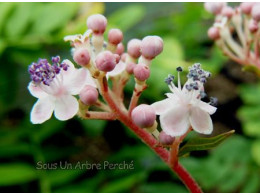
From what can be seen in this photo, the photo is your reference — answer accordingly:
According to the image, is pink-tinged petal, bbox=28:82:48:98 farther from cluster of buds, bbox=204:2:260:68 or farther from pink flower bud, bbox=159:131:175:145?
cluster of buds, bbox=204:2:260:68

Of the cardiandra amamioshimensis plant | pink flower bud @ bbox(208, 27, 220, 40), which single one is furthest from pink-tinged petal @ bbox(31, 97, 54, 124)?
pink flower bud @ bbox(208, 27, 220, 40)

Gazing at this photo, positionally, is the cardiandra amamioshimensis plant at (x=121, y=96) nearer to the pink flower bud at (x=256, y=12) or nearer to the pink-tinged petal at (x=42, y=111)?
the pink-tinged petal at (x=42, y=111)

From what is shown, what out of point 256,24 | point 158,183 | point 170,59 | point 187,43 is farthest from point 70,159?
point 256,24

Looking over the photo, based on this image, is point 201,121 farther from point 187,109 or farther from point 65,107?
point 65,107

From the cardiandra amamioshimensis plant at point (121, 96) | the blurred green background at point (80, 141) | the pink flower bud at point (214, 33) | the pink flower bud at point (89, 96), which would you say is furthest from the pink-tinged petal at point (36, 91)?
the blurred green background at point (80, 141)

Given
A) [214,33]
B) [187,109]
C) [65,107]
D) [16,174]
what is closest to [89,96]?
[65,107]

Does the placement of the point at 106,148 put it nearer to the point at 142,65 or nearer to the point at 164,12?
the point at 164,12
